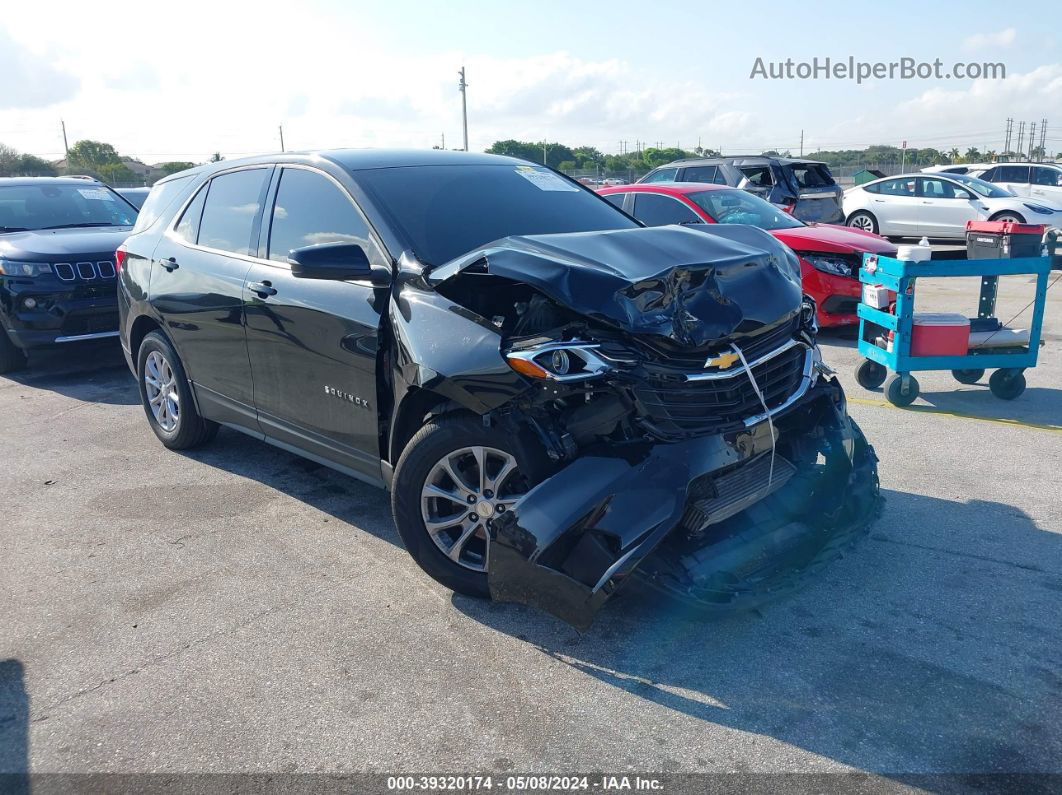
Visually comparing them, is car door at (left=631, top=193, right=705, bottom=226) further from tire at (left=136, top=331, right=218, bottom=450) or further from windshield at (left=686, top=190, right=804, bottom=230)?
tire at (left=136, top=331, right=218, bottom=450)

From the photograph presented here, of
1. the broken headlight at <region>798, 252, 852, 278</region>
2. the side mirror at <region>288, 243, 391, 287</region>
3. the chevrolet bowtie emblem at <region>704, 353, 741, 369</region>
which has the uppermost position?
the side mirror at <region>288, 243, 391, 287</region>

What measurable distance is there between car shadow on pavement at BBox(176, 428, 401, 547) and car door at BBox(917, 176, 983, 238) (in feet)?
51.5

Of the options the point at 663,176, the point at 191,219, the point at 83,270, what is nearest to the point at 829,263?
the point at 191,219

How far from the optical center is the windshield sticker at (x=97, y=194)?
9953 mm

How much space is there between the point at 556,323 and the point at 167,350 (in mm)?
3421

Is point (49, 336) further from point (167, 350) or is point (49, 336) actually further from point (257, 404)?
point (257, 404)

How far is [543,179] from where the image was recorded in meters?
5.10

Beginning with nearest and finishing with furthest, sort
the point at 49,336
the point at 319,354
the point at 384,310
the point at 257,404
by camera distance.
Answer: the point at 384,310 < the point at 319,354 < the point at 257,404 < the point at 49,336

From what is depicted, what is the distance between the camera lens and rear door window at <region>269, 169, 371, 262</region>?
433cm

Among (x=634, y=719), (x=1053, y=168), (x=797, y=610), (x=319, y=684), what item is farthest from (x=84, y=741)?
(x=1053, y=168)

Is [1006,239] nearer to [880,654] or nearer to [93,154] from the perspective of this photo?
[880,654]

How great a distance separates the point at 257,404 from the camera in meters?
4.96

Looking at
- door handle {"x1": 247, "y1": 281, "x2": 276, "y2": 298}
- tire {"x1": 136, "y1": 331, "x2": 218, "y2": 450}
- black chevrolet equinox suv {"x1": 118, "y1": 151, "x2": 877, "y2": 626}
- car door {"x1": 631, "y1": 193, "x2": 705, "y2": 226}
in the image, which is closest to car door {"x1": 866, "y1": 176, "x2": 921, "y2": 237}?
car door {"x1": 631, "y1": 193, "x2": 705, "y2": 226}

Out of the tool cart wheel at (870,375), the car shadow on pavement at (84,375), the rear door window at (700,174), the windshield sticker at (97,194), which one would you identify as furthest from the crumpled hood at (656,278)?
the rear door window at (700,174)
